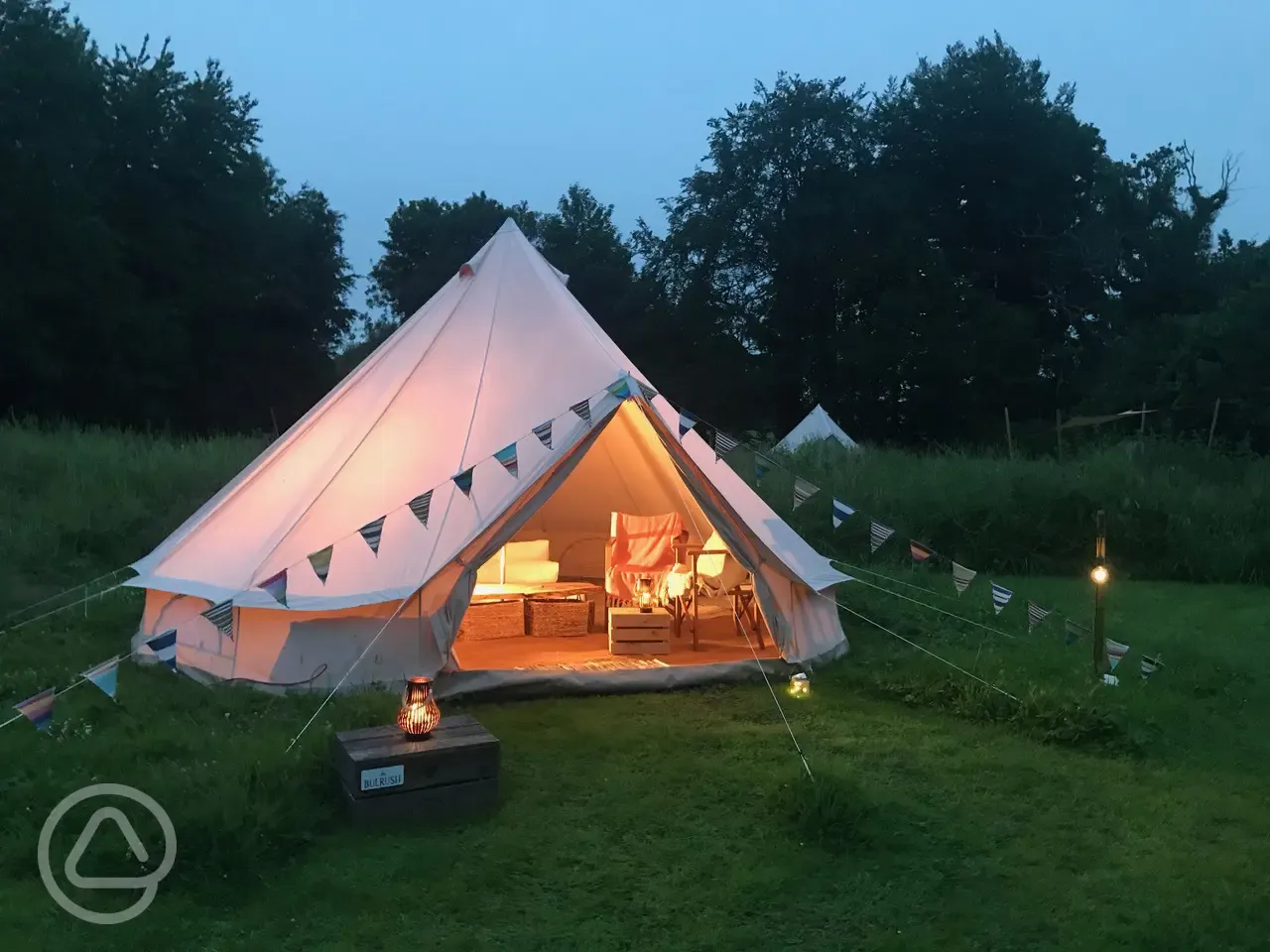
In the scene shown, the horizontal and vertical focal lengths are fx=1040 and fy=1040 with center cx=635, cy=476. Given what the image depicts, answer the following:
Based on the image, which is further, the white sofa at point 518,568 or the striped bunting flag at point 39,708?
the white sofa at point 518,568

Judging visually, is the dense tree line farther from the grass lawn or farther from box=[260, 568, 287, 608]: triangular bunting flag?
box=[260, 568, 287, 608]: triangular bunting flag

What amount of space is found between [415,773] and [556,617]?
2.93 meters

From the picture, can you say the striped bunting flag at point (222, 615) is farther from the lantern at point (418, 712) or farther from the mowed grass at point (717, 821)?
the lantern at point (418, 712)

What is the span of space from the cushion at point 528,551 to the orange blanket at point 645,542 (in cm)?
83

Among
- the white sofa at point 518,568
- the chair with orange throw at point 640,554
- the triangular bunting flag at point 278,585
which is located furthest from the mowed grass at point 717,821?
the white sofa at point 518,568

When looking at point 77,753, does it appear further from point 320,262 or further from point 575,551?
point 320,262

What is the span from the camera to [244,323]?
64.6 feet

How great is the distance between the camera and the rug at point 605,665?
17.2 ft

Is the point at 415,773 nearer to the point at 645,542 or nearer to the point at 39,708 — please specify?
the point at 39,708

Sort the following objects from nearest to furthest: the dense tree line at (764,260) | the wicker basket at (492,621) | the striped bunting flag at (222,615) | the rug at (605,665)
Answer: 1. the striped bunting flag at (222,615)
2. the rug at (605,665)
3. the wicker basket at (492,621)
4. the dense tree line at (764,260)

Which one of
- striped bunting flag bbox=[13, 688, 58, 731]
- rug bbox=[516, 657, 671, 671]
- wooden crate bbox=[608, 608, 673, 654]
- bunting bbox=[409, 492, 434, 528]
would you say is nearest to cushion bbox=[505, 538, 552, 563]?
wooden crate bbox=[608, 608, 673, 654]

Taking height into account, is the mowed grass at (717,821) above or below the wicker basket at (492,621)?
below

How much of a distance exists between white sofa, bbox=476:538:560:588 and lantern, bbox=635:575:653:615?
0.85m

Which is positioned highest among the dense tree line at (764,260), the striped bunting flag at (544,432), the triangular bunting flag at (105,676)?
the dense tree line at (764,260)
